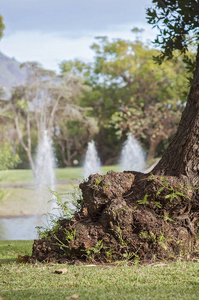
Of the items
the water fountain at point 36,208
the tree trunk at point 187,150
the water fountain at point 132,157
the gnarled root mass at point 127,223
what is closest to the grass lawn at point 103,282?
the gnarled root mass at point 127,223

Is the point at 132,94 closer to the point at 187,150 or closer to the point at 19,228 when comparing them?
the point at 19,228

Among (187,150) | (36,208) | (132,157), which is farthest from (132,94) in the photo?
→ (187,150)

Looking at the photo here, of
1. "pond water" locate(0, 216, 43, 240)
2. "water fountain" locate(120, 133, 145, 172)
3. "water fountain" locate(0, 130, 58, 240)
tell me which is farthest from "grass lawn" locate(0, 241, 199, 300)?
"water fountain" locate(120, 133, 145, 172)

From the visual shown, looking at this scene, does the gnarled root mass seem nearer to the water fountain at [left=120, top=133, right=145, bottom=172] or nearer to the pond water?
the pond water

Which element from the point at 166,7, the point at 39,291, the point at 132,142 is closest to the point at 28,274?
the point at 39,291

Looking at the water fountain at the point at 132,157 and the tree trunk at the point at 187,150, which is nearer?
the tree trunk at the point at 187,150

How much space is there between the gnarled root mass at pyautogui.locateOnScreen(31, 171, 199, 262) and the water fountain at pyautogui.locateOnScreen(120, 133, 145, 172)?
1716 cm

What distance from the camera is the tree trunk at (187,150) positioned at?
340 centimetres

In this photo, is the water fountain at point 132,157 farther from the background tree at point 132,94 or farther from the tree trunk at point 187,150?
the tree trunk at point 187,150

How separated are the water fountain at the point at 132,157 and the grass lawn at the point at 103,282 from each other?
57.8 feet

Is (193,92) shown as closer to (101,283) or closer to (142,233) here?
(142,233)

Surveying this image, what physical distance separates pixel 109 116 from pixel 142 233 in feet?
84.0

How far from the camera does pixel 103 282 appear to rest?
2.54m

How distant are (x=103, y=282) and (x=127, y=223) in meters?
0.67
